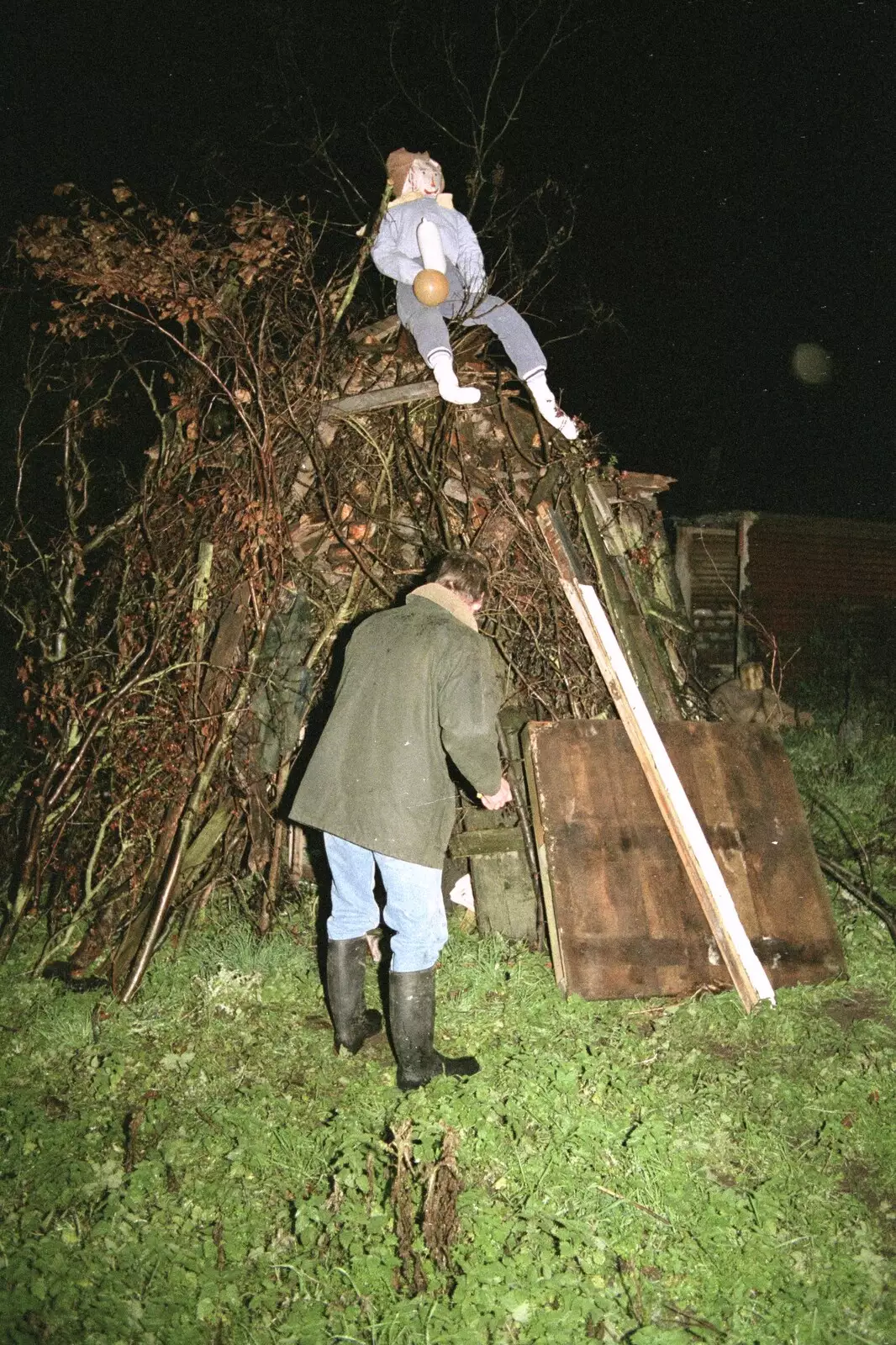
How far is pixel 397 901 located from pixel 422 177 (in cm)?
438

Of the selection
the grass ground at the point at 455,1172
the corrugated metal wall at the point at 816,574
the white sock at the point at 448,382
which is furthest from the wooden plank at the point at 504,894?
the corrugated metal wall at the point at 816,574

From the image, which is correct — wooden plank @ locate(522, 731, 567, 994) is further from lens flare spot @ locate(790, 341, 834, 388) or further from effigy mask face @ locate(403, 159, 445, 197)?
lens flare spot @ locate(790, 341, 834, 388)

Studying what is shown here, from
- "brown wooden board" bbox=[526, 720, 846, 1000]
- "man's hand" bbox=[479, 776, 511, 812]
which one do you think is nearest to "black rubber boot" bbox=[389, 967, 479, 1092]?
"man's hand" bbox=[479, 776, 511, 812]

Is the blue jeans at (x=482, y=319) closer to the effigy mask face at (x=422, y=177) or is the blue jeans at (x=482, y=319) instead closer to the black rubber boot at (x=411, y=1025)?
the effigy mask face at (x=422, y=177)

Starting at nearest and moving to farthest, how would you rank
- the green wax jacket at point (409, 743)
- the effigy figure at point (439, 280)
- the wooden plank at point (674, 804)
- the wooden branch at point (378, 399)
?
1. the green wax jacket at point (409, 743)
2. the wooden plank at point (674, 804)
3. the effigy figure at point (439, 280)
4. the wooden branch at point (378, 399)

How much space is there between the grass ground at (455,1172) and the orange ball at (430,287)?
12.9 ft

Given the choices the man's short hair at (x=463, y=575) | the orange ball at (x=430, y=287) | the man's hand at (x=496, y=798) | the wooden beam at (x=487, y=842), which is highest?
the orange ball at (x=430, y=287)

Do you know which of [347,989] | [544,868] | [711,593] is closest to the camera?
[347,989]

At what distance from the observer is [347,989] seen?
3.55 meters

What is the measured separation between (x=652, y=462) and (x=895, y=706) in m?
19.0

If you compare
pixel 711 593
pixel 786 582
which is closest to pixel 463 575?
pixel 711 593

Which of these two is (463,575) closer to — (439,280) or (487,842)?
(487,842)

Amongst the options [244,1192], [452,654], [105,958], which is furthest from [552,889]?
[105,958]

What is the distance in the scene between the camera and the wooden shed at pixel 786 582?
1520 centimetres
